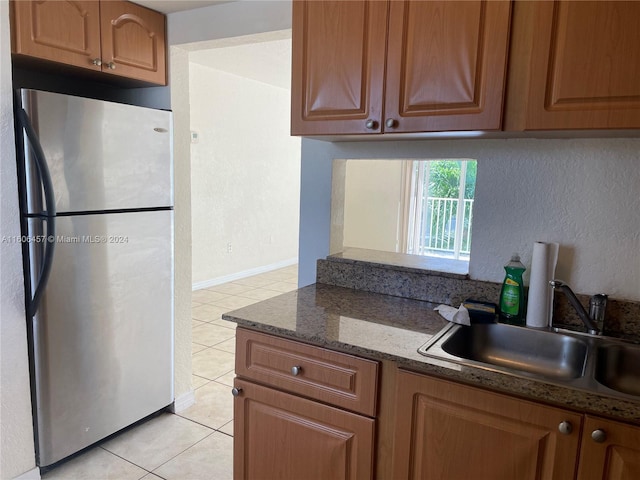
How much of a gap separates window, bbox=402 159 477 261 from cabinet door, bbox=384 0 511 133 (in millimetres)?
4376

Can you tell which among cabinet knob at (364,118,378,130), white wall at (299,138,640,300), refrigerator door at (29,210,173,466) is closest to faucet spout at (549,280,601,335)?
white wall at (299,138,640,300)

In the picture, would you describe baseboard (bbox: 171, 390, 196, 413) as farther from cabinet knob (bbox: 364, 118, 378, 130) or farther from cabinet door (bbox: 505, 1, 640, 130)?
cabinet door (bbox: 505, 1, 640, 130)

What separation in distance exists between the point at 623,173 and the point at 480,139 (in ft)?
1.54

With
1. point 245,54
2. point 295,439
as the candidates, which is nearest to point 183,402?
point 295,439

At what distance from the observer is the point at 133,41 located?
221cm

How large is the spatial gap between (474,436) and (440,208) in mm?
5012

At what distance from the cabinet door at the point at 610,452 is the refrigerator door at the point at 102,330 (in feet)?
6.38

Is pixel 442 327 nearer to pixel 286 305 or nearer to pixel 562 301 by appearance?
pixel 562 301

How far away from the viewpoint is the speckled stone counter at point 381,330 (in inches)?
43.1

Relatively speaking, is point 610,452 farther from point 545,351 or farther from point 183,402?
point 183,402

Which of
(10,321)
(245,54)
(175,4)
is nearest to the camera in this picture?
(10,321)

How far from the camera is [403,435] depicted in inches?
52.4

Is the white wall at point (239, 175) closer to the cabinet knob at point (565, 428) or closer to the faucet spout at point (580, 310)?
the faucet spout at point (580, 310)

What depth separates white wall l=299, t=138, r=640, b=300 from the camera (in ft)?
4.97
